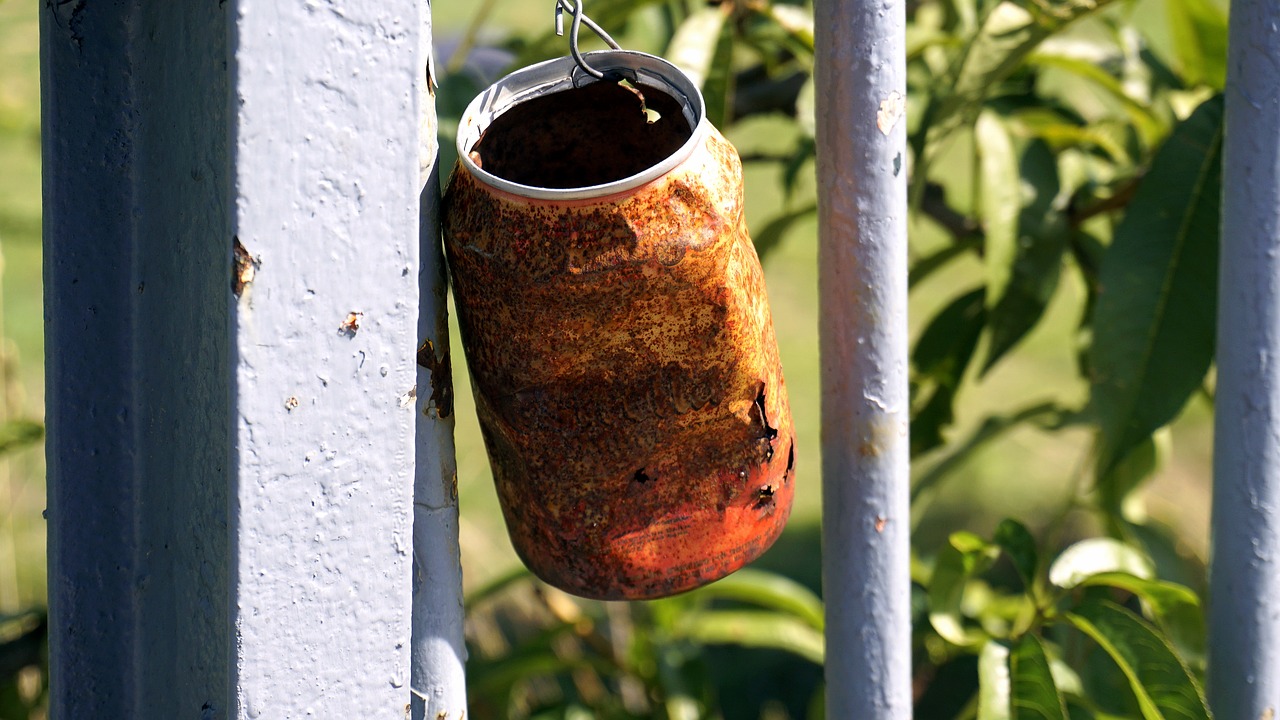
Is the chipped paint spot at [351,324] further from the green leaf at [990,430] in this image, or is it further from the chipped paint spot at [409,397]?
the green leaf at [990,430]

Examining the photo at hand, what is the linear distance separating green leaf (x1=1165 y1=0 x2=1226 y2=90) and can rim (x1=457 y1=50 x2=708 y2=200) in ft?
2.75

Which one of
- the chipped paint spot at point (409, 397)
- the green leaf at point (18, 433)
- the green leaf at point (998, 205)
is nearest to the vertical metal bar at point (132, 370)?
the chipped paint spot at point (409, 397)

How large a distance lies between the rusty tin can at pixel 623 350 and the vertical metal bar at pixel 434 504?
18mm

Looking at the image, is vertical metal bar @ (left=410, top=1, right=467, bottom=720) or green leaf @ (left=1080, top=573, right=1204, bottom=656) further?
green leaf @ (left=1080, top=573, right=1204, bottom=656)

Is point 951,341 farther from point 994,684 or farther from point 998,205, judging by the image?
point 994,684

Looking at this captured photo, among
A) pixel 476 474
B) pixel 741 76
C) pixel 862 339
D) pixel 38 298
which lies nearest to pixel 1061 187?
pixel 741 76

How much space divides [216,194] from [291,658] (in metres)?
0.26

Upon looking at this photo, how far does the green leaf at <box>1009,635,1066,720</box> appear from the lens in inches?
35.3

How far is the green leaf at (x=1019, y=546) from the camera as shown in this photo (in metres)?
0.99

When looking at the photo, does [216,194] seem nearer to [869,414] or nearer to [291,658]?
[291,658]

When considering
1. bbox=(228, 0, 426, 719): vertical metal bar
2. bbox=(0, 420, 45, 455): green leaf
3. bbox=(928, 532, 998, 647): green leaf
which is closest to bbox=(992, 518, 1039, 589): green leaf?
bbox=(928, 532, 998, 647): green leaf

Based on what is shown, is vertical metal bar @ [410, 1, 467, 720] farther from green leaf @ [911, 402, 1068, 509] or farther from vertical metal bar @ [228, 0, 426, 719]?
green leaf @ [911, 402, 1068, 509]

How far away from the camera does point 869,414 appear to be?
29.3 inches

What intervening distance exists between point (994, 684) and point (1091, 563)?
0.64 ft
